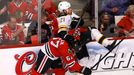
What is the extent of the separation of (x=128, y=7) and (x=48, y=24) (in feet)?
3.97

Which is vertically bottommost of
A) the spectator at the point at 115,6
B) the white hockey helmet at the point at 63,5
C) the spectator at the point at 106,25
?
the spectator at the point at 106,25

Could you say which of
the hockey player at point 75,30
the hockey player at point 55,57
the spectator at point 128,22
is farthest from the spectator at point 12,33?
the spectator at point 128,22

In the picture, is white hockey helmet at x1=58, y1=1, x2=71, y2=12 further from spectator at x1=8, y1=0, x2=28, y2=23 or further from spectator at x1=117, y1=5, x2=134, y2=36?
spectator at x1=117, y1=5, x2=134, y2=36

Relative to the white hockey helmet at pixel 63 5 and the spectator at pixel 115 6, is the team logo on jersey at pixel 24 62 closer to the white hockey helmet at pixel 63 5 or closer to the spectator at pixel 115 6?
the white hockey helmet at pixel 63 5

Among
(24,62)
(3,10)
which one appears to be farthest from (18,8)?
(24,62)

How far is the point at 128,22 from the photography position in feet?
21.7

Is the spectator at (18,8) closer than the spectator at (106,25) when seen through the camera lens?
Yes

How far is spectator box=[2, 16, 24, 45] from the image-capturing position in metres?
6.09

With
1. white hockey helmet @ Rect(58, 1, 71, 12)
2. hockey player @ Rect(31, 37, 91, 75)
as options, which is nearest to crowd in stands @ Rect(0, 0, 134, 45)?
white hockey helmet @ Rect(58, 1, 71, 12)

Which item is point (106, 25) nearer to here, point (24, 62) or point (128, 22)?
point (128, 22)

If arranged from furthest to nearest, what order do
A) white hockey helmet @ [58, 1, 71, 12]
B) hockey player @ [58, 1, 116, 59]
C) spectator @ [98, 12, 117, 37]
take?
spectator @ [98, 12, 117, 37], white hockey helmet @ [58, 1, 71, 12], hockey player @ [58, 1, 116, 59]

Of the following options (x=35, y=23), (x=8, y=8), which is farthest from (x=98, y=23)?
(x=8, y=8)

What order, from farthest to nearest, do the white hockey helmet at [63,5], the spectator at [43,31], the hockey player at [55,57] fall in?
the spectator at [43,31], the white hockey helmet at [63,5], the hockey player at [55,57]

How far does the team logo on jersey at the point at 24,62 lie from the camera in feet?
20.2
